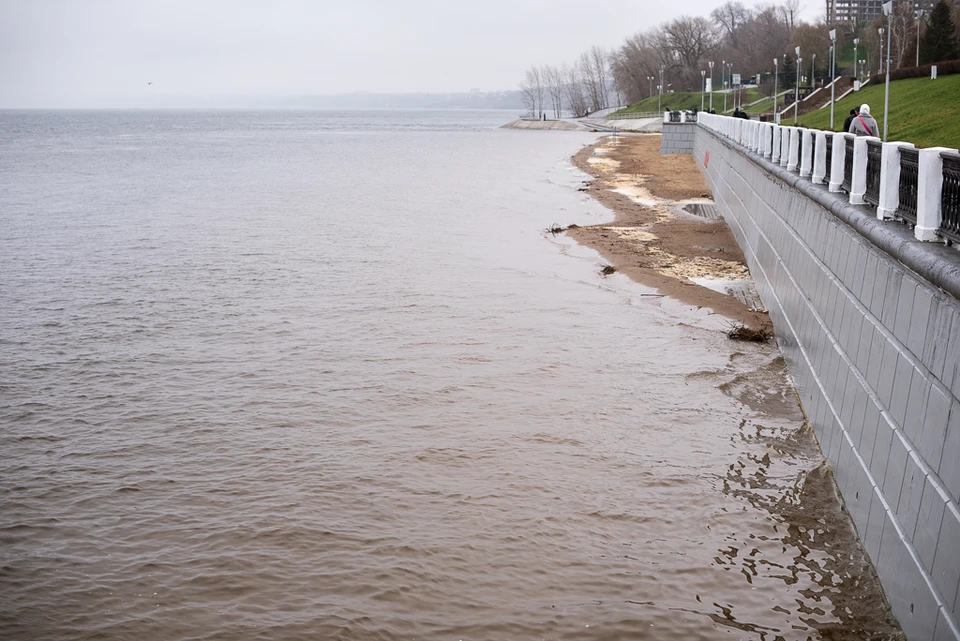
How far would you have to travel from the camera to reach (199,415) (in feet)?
34.7

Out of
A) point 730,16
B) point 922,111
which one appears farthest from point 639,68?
point 922,111

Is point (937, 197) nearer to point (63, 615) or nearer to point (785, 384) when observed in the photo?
point (785, 384)

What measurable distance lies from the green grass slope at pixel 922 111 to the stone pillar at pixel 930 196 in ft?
54.5

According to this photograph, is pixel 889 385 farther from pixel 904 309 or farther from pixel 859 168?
pixel 859 168

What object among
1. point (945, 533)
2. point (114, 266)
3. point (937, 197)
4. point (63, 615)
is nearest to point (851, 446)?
point (937, 197)

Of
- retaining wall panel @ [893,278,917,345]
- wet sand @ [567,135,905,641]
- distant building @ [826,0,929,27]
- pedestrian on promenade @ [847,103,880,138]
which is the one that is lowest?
wet sand @ [567,135,905,641]

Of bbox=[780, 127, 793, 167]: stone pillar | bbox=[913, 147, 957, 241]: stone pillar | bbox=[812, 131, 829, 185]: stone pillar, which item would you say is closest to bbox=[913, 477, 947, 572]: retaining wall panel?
bbox=[913, 147, 957, 241]: stone pillar

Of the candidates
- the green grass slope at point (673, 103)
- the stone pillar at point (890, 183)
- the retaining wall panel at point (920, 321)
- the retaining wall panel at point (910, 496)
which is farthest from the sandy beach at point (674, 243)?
the green grass slope at point (673, 103)

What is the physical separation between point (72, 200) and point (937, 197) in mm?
34415

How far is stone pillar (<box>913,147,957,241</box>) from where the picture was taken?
6.82m

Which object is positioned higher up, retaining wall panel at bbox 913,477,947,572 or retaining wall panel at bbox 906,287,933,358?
retaining wall panel at bbox 906,287,933,358

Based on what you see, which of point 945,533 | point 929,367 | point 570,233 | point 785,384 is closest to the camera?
point 945,533

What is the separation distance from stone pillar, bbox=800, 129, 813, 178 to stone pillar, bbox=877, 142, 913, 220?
207 inches

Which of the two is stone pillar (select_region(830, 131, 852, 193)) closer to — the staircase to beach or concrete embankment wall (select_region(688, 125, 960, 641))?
concrete embankment wall (select_region(688, 125, 960, 641))
